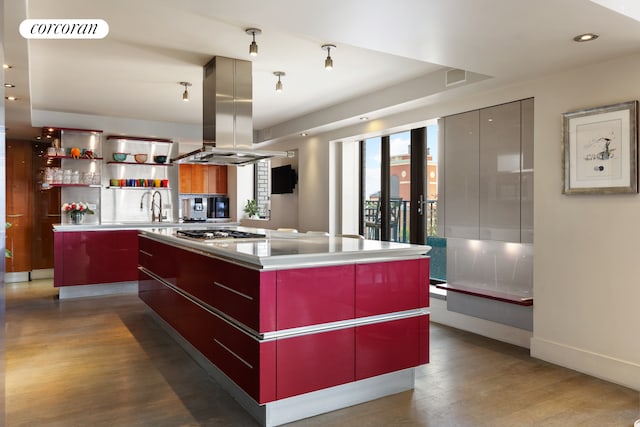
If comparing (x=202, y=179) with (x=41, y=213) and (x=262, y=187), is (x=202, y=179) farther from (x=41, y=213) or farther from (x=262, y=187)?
(x=41, y=213)

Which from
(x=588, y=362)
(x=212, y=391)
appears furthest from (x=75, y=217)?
(x=588, y=362)

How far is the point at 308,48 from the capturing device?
150 inches

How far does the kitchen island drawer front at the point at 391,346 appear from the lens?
9.14 ft

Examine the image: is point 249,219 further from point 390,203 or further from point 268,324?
point 268,324

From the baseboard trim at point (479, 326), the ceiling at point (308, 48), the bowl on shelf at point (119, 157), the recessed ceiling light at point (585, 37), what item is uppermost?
the ceiling at point (308, 48)

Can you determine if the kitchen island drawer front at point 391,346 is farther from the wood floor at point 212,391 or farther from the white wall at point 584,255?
the white wall at point 584,255

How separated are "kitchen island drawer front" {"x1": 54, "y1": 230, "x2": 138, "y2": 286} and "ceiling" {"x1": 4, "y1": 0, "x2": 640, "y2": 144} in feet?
5.61

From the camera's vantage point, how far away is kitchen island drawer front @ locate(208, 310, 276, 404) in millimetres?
2449

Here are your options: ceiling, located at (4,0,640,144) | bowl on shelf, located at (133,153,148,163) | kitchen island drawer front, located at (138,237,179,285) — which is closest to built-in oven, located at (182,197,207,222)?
bowl on shelf, located at (133,153,148,163)

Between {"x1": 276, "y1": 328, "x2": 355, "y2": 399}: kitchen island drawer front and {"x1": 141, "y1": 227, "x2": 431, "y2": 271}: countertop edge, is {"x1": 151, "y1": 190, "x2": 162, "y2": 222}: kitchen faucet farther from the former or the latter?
{"x1": 276, "y1": 328, "x2": 355, "y2": 399}: kitchen island drawer front

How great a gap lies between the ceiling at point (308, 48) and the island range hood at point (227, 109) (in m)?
0.14

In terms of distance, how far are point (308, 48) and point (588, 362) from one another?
326 centimetres

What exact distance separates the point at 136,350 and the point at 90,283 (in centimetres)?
285

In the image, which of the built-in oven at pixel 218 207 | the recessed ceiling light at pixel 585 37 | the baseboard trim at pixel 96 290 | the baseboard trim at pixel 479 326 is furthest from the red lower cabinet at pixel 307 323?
the built-in oven at pixel 218 207
